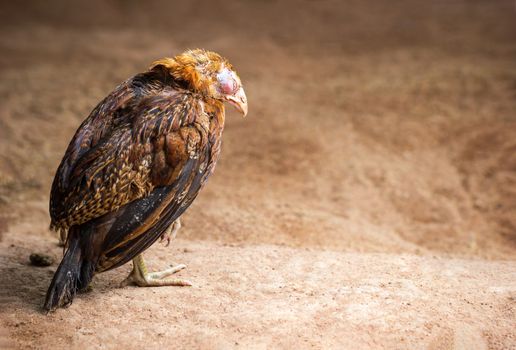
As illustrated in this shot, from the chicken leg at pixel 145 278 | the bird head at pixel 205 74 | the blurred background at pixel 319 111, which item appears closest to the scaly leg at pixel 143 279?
the chicken leg at pixel 145 278

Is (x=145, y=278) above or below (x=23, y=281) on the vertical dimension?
above

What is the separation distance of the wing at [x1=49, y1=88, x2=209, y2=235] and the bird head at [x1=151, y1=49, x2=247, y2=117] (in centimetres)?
19

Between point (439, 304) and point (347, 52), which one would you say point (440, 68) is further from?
point (439, 304)

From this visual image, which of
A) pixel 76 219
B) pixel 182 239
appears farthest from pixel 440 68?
pixel 76 219

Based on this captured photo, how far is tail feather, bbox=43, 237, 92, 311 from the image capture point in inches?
140

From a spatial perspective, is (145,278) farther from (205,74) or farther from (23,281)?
(205,74)

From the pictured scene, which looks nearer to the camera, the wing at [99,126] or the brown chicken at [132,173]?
the brown chicken at [132,173]

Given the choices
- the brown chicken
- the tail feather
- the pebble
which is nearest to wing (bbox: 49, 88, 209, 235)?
the brown chicken

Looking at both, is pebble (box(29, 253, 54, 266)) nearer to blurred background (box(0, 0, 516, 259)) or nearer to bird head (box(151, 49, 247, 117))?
blurred background (box(0, 0, 516, 259))

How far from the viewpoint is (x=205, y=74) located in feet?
13.1

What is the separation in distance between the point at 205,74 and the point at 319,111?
4.26 metres

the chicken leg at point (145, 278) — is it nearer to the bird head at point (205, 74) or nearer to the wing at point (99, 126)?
the wing at point (99, 126)

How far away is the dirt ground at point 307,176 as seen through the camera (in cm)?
355

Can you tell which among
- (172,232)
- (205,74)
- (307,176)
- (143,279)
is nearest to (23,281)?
(143,279)
